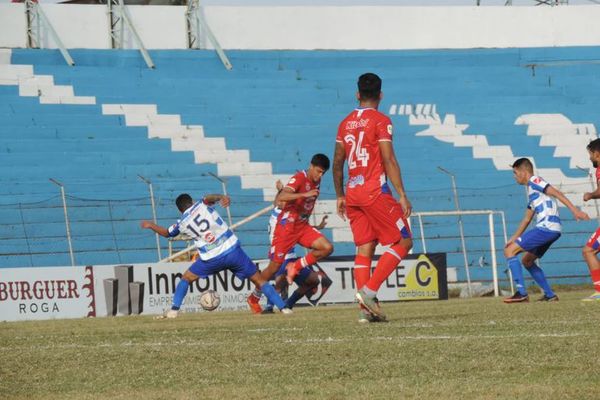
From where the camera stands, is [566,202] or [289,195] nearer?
[566,202]

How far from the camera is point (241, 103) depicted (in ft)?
99.1

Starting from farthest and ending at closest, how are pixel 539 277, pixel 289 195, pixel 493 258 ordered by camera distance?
1. pixel 493 258
2. pixel 539 277
3. pixel 289 195

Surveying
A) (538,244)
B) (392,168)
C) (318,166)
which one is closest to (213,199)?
(318,166)

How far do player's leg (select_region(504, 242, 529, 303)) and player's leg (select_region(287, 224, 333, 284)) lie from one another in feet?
7.97

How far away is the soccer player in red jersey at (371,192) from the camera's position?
10867 millimetres

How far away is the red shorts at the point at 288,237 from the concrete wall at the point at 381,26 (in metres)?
16.6

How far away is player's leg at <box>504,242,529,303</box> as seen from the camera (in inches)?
651

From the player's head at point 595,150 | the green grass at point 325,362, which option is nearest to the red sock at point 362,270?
the green grass at point 325,362

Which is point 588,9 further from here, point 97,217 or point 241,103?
point 97,217

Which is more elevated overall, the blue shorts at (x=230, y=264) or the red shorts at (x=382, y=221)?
the red shorts at (x=382, y=221)

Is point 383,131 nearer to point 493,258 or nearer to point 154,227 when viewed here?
point 154,227

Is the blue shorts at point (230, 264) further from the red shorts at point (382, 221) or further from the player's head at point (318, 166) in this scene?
the red shorts at point (382, 221)

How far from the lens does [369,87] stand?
35.9 feet

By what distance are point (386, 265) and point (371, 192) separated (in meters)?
0.66
